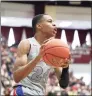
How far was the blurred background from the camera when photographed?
32.9 ft

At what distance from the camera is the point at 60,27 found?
11906mm

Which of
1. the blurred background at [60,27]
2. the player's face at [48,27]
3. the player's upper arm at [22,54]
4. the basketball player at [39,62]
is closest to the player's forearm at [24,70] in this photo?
the player's upper arm at [22,54]

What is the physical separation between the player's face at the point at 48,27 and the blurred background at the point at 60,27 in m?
5.70

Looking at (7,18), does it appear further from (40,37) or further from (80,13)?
(40,37)

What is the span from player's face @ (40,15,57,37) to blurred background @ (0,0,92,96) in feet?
18.7

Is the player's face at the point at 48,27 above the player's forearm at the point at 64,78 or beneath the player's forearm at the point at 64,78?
above

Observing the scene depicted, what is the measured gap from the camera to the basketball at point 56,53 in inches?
106

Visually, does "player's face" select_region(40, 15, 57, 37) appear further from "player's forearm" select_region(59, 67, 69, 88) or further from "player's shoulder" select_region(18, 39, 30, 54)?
"player's forearm" select_region(59, 67, 69, 88)

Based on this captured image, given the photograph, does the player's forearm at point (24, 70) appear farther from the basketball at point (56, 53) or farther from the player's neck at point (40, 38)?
the player's neck at point (40, 38)

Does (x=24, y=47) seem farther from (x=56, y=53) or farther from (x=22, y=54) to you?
(x=56, y=53)

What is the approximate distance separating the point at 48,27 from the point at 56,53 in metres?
0.37

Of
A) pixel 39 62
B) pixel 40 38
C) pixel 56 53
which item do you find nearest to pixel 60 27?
pixel 40 38

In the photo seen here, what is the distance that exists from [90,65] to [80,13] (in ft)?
8.78

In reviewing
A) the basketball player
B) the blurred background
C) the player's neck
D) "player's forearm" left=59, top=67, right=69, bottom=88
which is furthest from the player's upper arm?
the blurred background
